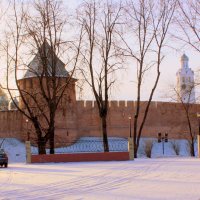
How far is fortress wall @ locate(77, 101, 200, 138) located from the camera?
43.2 m

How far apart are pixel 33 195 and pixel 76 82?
53.6ft

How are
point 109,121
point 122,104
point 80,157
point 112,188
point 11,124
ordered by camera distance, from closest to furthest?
point 112,188 → point 80,157 → point 11,124 → point 109,121 → point 122,104

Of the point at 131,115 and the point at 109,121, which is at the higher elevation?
the point at 131,115

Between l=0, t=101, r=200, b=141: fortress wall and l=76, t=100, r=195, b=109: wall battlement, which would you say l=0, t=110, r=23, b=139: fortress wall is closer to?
l=0, t=101, r=200, b=141: fortress wall

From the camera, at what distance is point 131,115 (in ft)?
146

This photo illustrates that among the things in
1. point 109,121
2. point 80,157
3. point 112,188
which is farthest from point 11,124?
point 112,188

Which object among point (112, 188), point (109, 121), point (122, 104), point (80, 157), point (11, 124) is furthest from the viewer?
point (122, 104)

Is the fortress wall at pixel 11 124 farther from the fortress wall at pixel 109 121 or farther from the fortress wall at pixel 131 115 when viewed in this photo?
the fortress wall at pixel 131 115

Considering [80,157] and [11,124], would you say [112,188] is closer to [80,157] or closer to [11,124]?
[80,157]

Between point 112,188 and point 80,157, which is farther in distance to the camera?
point 80,157

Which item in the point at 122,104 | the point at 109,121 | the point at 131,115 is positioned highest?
the point at 122,104

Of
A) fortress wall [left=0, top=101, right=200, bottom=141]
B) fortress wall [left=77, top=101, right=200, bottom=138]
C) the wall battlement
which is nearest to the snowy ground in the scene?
fortress wall [left=0, top=101, right=200, bottom=141]

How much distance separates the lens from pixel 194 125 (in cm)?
4562

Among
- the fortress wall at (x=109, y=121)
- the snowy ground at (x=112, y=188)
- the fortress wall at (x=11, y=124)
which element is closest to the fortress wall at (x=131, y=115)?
the fortress wall at (x=109, y=121)
